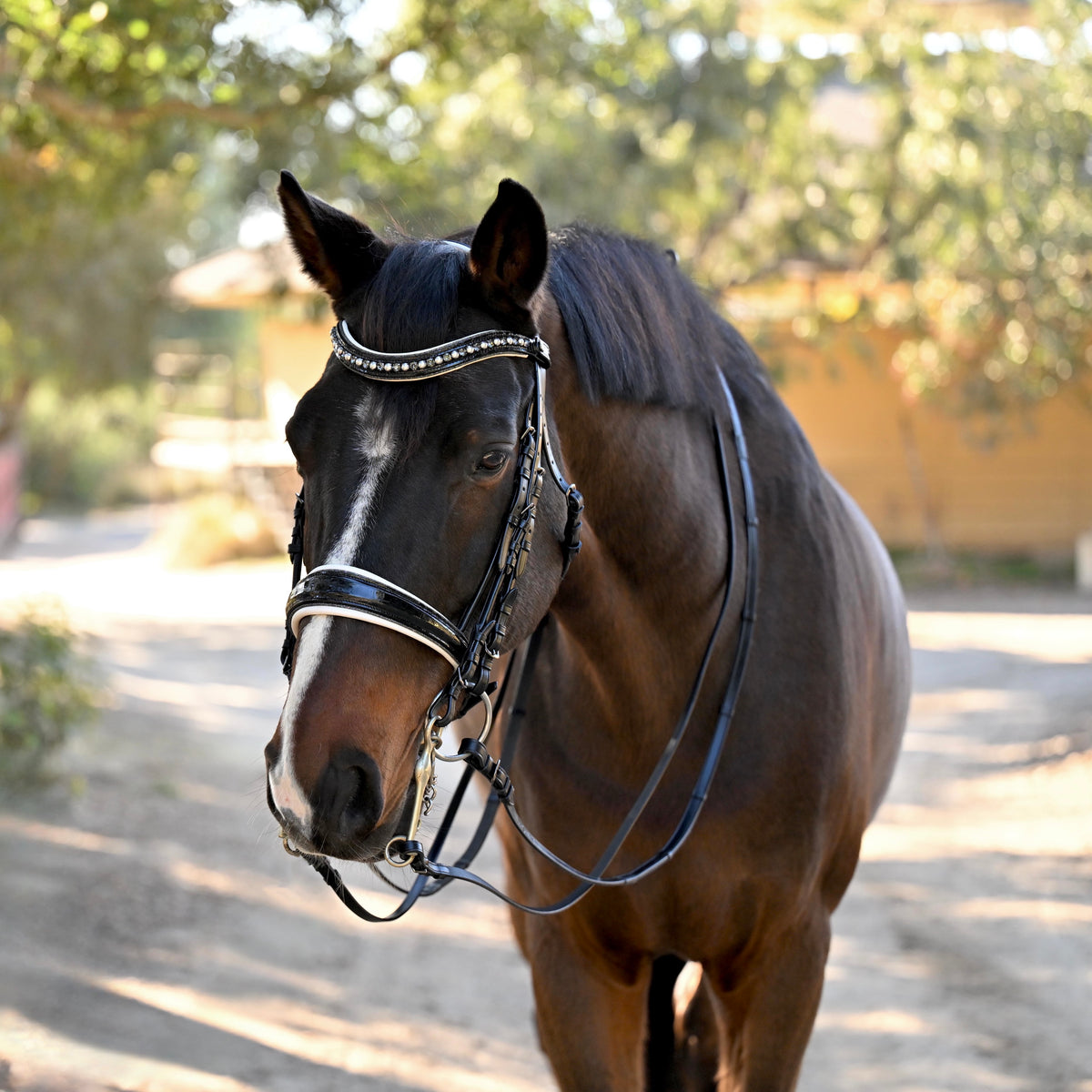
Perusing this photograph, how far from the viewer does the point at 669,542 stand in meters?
2.14

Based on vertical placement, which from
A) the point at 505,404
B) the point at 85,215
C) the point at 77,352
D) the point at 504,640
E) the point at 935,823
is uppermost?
the point at 505,404

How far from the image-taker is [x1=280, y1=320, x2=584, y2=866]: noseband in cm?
156

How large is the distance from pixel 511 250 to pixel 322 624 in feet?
1.97

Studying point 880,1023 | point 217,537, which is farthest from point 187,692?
point 217,537

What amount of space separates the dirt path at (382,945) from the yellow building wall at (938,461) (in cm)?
747

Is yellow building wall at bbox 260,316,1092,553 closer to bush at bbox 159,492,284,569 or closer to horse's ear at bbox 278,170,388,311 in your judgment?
bush at bbox 159,492,284,569

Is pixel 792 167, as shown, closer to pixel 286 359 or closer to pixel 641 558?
pixel 286 359

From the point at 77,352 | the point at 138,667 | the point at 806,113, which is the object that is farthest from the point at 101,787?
the point at 77,352

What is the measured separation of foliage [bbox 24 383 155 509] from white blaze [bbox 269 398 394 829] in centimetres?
2549

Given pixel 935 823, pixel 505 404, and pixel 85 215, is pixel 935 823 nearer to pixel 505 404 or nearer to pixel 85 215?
pixel 505 404

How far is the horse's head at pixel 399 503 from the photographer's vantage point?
1513 millimetres

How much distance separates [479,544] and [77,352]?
18.6 m

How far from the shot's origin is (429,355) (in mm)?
1643

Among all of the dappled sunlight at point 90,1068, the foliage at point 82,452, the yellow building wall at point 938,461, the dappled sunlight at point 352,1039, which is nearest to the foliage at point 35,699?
the dappled sunlight at point 352,1039
